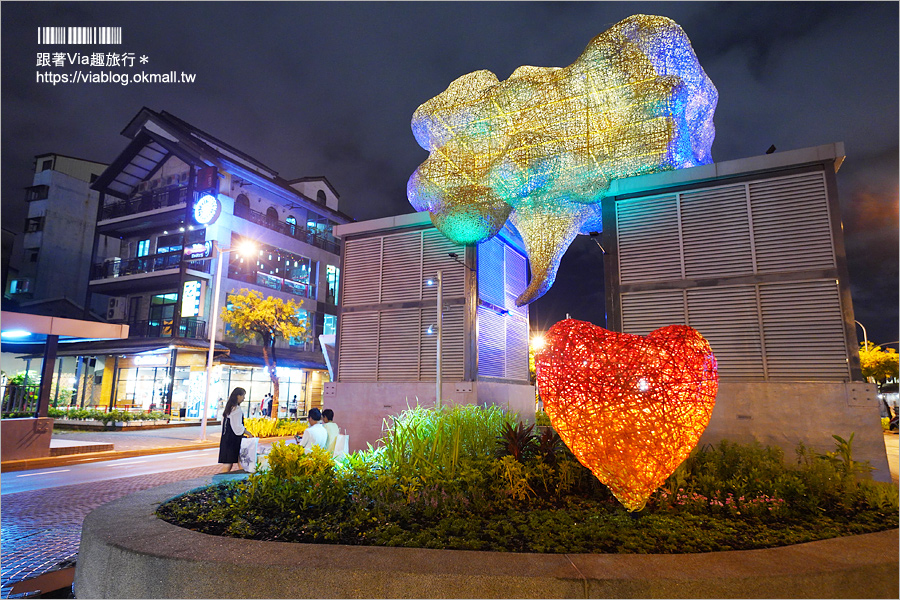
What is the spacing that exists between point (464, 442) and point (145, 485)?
22.0 ft

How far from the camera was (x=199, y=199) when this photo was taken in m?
28.5

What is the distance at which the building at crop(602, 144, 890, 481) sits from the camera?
27.0 ft

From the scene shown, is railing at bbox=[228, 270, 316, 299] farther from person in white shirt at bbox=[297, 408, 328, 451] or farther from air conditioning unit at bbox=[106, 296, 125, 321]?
person in white shirt at bbox=[297, 408, 328, 451]

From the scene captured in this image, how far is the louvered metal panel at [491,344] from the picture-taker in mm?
12750

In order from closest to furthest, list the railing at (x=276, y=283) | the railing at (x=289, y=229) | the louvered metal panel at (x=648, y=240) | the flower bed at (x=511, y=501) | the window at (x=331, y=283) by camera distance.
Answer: the flower bed at (x=511, y=501)
the louvered metal panel at (x=648, y=240)
the railing at (x=276, y=283)
the railing at (x=289, y=229)
the window at (x=331, y=283)

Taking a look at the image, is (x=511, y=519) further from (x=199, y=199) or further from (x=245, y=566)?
(x=199, y=199)

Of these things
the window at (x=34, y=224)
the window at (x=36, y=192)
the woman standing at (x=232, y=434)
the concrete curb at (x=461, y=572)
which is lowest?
the concrete curb at (x=461, y=572)

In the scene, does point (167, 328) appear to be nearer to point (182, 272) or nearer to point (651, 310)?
point (182, 272)

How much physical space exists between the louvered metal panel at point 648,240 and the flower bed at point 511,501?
12.5 ft

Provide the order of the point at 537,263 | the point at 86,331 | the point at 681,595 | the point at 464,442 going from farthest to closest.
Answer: the point at 86,331
the point at 537,263
the point at 464,442
the point at 681,595

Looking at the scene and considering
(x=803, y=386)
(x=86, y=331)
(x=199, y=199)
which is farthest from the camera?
(x=199, y=199)

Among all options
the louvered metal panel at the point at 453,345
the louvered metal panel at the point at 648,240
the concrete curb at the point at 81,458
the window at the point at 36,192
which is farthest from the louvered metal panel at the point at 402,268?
the window at the point at 36,192

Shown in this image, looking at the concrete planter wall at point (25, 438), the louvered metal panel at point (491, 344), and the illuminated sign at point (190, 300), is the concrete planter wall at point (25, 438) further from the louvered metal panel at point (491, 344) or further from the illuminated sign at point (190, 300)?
the illuminated sign at point (190, 300)

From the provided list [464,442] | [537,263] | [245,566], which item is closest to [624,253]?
[537,263]
